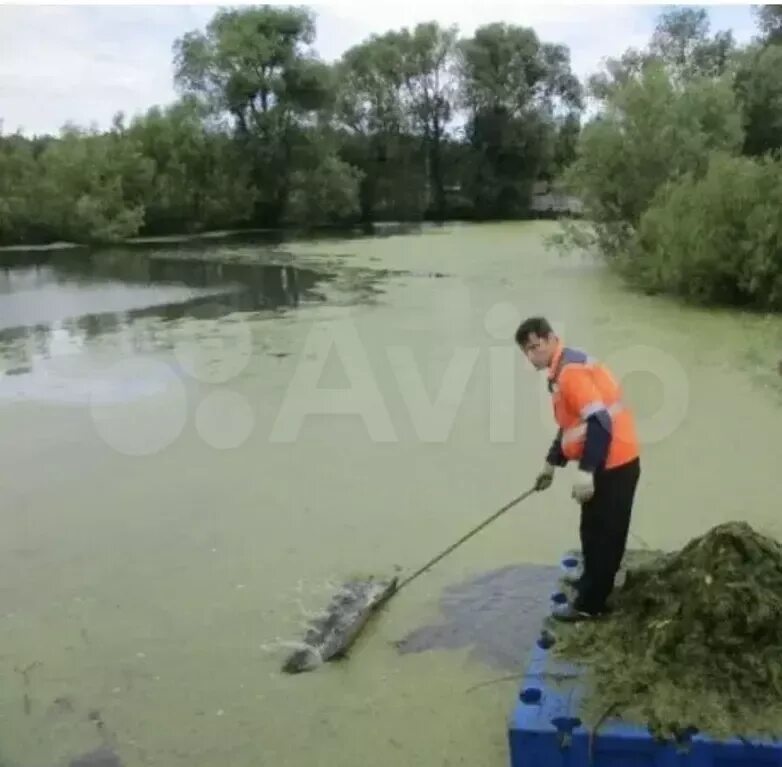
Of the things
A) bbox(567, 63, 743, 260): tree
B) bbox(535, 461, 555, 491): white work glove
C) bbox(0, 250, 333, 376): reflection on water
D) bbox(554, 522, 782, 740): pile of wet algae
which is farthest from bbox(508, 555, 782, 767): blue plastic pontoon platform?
bbox(567, 63, 743, 260): tree

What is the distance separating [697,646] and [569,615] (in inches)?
22.4

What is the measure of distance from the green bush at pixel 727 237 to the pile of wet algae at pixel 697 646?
883 cm

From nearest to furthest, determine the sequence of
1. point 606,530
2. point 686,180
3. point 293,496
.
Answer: point 606,530 < point 293,496 < point 686,180

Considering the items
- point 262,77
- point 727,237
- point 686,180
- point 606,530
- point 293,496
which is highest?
point 262,77

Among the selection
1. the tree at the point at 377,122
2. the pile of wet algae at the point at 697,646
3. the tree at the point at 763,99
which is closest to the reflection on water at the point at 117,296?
the pile of wet algae at the point at 697,646

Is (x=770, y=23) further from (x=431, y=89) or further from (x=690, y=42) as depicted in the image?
(x=431, y=89)

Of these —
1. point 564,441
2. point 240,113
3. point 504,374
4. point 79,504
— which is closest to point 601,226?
point 504,374

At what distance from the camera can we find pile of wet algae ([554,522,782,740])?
9.39ft

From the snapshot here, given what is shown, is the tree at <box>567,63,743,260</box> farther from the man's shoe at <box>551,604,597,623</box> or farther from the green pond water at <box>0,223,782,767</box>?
the man's shoe at <box>551,604,597,623</box>

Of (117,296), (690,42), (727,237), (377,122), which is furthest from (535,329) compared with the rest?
(377,122)

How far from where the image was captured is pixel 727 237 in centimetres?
1209

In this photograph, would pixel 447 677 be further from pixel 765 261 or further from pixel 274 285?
pixel 274 285

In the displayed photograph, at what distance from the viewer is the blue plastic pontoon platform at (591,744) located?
2740 mm

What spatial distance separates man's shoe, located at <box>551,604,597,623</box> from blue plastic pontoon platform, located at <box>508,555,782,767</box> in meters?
0.52
